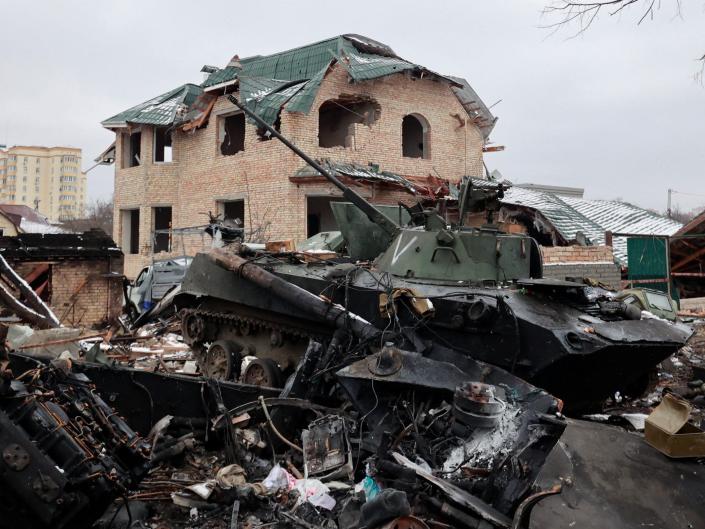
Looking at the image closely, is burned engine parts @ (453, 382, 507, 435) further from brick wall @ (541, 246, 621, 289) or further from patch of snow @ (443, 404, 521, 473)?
brick wall @ (541, 246, 621, 289)

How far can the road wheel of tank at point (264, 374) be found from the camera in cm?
676

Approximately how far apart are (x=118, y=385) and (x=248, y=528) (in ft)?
6.19

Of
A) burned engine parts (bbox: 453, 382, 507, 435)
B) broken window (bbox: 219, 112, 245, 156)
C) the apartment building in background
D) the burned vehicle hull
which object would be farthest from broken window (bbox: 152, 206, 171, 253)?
the apartment building in background

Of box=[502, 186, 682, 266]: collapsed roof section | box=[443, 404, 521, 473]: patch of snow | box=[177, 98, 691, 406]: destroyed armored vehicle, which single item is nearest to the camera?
box=[443, 404, 521, 473]: patch of snow

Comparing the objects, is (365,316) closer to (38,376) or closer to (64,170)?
(38,376)

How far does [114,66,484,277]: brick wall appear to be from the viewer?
16.5m

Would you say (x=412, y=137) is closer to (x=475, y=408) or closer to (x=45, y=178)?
(x=475, y=408)

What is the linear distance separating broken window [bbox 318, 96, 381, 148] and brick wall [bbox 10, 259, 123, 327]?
712 cm

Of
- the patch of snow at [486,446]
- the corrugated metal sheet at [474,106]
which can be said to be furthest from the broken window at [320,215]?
the patch of snow at [486,446]

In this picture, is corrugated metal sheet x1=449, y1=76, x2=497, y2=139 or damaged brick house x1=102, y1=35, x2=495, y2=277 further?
corrugated metal sheet x1=449, y1=76, x2=497, y2=139

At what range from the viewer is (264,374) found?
22.4 ft

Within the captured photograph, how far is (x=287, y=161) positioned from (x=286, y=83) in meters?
2.48

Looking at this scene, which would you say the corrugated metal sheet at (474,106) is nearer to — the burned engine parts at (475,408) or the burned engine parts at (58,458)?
the burned engine parts at (475,408)

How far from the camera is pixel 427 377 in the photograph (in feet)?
15.3
